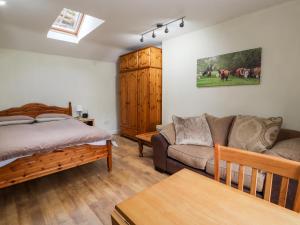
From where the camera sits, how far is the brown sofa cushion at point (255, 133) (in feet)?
6.86

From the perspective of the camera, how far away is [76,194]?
7.12 ft

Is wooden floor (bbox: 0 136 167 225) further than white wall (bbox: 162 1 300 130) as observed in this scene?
No

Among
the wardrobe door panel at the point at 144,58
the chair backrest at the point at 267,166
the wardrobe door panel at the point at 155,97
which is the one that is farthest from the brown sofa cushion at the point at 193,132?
the wardrobe door panel at the point at 144,58

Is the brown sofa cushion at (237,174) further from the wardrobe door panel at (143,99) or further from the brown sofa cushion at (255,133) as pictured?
the wardrobe door panel at (143,99)

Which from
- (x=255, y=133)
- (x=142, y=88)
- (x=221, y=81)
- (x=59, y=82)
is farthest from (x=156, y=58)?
(x=255, y=133)

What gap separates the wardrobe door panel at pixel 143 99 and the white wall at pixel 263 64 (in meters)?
0.68

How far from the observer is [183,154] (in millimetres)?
2363

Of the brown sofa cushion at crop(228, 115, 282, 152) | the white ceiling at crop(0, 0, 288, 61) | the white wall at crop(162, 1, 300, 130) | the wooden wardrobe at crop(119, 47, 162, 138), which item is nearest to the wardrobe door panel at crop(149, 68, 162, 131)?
the wooden wardrobe at crop(119, 47, 162, 138)

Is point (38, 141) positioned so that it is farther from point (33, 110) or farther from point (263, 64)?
point (263, 64)

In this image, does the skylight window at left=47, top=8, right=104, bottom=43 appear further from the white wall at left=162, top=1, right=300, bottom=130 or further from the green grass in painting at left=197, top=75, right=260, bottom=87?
the green grass in painting at left=197, top=75, right=260, bottom=87

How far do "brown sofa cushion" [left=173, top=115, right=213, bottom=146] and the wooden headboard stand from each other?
298cm

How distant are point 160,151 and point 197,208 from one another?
1.91 m

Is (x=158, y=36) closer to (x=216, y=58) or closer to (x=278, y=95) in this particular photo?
(x=216, y=58)

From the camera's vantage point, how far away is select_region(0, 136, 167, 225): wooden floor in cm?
178
